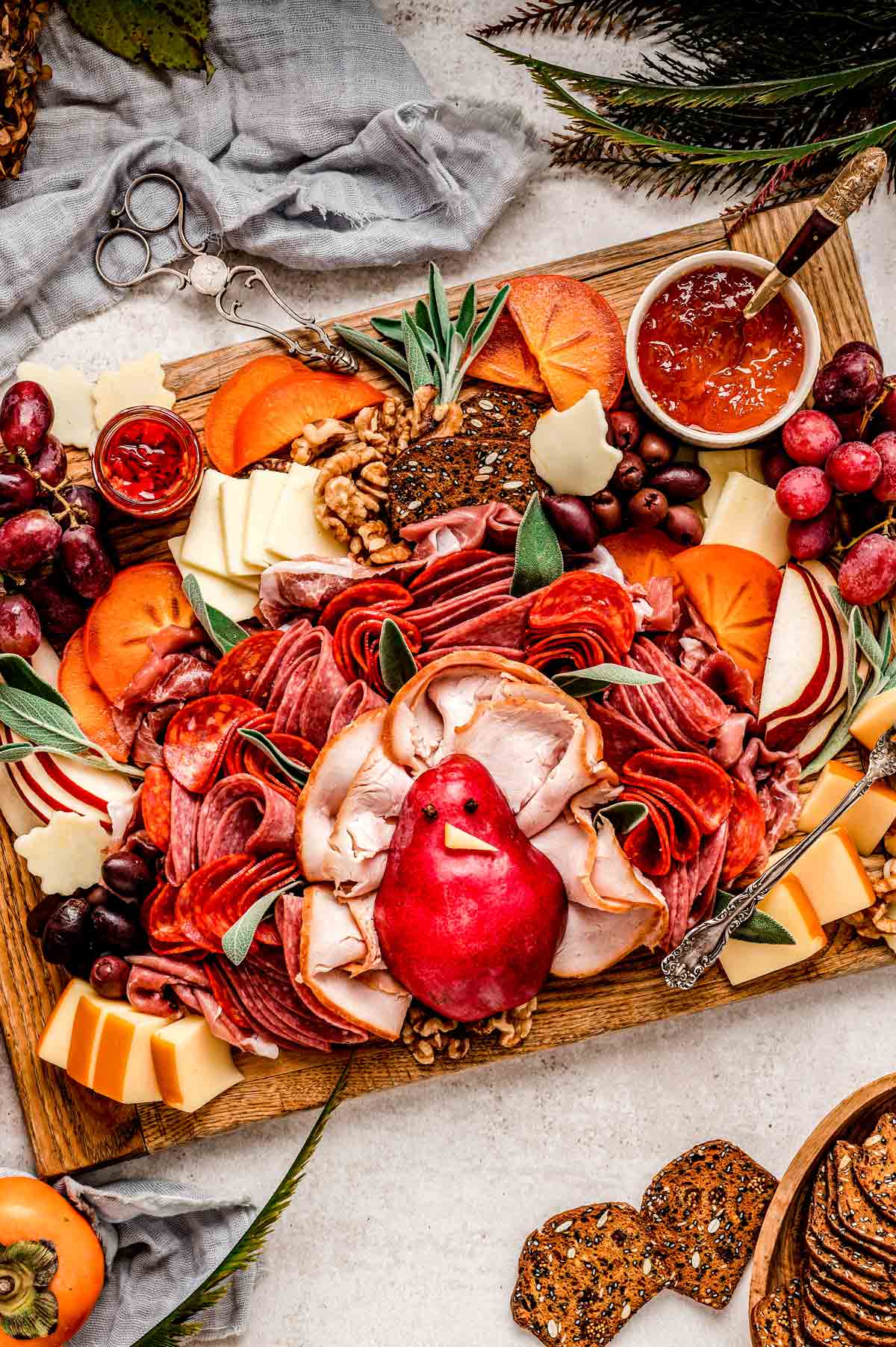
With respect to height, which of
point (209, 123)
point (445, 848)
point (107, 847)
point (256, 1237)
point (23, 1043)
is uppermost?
point (209, 123)

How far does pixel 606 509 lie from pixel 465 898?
703 millimetres

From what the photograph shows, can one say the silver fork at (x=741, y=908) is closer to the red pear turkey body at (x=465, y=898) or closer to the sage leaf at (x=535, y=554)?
the red pear turkey body at (x=465, y=898)

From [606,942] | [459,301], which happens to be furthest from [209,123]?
[606,942]

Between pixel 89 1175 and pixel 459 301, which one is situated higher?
pixel 459 301

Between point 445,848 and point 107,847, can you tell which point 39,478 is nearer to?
point 107,847

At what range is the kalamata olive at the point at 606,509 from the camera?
1.97 meters

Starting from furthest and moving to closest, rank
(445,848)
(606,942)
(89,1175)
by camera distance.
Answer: (89,1175) < (606,942) < (445,848)

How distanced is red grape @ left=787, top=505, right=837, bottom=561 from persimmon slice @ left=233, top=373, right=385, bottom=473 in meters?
0.80

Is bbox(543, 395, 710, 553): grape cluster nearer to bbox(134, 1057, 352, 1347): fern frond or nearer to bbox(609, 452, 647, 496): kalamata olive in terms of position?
bbox(609, 452, 647, 496): kalamata olive

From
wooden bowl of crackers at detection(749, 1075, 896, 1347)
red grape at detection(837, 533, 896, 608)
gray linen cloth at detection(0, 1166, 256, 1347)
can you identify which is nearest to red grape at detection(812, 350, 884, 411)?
red grape at detection(837, 533, 896, 608)

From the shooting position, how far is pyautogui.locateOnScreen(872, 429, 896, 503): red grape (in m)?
1.93

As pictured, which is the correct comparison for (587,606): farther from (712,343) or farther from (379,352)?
(379,352)

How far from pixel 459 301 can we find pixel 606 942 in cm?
117

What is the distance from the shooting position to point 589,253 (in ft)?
6.90
